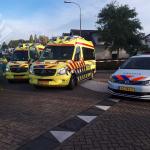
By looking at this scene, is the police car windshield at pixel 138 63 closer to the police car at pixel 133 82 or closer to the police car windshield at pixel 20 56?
the police car at pixel 133 82

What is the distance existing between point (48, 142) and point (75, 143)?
0.55 meters

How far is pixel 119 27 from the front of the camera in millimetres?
43688

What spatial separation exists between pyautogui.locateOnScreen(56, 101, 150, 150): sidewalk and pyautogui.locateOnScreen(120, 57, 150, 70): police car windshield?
108 inches

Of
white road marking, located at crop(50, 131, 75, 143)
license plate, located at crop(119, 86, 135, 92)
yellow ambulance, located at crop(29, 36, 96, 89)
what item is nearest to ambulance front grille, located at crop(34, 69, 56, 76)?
yellow ambulance, located at crop(29, 36, 96, 89)

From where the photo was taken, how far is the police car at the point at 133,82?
9.98 m

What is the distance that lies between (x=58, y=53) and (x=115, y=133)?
8032 mm

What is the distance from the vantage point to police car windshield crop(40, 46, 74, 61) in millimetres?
13902

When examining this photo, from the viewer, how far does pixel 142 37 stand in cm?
4616

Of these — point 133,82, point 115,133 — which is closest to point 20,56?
point 133,82

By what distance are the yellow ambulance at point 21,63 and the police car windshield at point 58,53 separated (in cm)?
226

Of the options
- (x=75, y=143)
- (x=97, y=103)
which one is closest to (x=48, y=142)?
(x=75, y=143)

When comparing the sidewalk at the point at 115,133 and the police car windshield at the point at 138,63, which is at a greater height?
the police car windshield at the point at 138,63

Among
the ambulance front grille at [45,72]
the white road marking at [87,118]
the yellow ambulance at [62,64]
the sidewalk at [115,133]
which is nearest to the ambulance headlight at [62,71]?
the yellow ambulance at [62,64]

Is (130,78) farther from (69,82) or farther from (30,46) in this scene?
(30,46)
